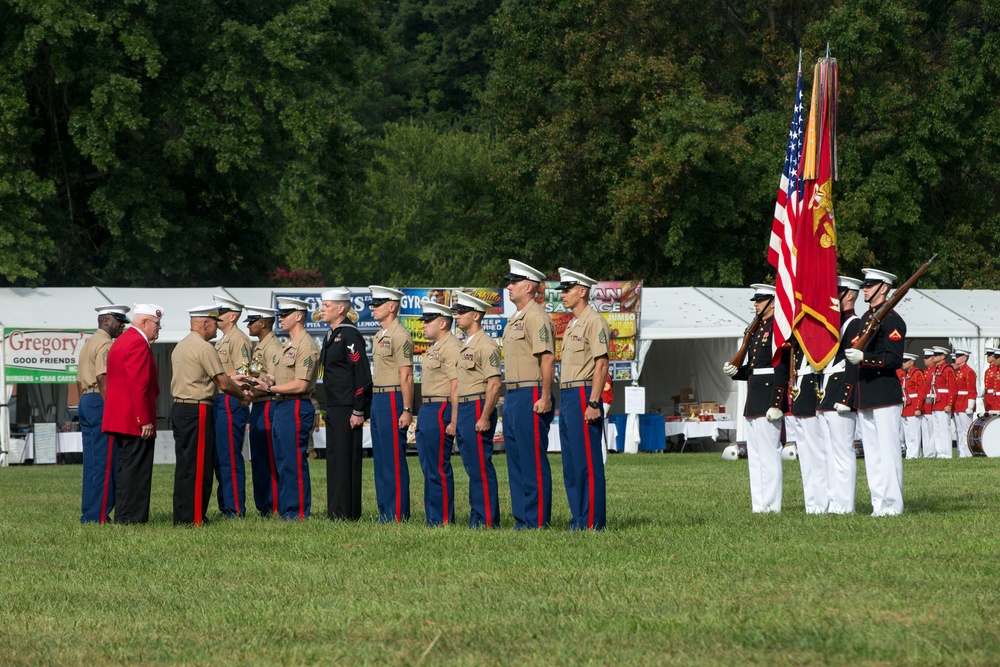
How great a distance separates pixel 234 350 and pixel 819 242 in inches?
219

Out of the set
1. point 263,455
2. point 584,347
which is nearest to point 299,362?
point 263,455

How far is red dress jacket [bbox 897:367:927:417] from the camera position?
2678 cm

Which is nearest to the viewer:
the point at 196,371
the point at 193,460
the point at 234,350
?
the point at 193,460

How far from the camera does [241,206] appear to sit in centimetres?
3456

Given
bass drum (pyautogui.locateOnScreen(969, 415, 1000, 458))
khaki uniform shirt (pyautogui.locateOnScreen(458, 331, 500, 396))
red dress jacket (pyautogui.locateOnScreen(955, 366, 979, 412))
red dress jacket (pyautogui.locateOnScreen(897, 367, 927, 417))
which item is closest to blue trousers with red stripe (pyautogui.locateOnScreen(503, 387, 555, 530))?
khaki uniform shirt (pyautogui.locateOnScreen(458, 331, 500, 396))

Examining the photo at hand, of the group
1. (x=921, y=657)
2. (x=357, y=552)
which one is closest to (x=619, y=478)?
(x=357, y=552)

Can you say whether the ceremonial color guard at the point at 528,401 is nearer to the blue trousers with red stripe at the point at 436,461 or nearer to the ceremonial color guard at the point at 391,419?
the blue trousers with red stripe at the point at 436,461

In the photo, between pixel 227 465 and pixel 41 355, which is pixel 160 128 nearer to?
pixel 41 355

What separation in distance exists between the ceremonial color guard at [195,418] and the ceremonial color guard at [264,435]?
59cm

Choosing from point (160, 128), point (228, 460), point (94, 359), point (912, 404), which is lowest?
point (912, 404)

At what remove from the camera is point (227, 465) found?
13.0 meters

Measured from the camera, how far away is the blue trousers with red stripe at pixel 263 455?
42.9 ft

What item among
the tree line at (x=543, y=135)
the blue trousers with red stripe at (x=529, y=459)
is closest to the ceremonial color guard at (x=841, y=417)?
the blue trousers with red stripe at (x=529, y=459)

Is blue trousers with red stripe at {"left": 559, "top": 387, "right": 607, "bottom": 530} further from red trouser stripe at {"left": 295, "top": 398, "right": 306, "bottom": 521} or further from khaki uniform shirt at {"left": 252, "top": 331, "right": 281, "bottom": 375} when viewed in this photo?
khaki uniform shirt at {"left": 252, "top": 331, "right": 281, "bottom": 375}
